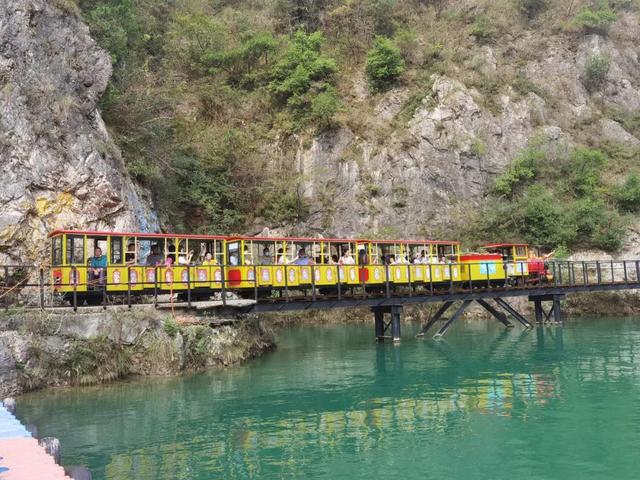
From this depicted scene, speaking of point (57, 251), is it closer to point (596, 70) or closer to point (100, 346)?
point (100, 346)

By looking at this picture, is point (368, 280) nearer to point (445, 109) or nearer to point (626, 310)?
point (626, 310)

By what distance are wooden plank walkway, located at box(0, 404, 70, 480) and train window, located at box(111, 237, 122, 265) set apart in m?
10.9

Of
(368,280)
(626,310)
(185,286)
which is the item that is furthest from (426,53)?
(185,286)

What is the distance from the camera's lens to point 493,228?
38812mm

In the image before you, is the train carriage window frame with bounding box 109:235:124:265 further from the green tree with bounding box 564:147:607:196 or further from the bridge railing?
the green tree with bounding box 564:147:607:196

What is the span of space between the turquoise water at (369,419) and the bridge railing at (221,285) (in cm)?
285

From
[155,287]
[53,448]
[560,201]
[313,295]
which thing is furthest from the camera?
[560,201]

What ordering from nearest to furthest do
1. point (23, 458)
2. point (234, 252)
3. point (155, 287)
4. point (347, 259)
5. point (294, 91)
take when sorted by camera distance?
point (23, 458)
point (155, 287)
point (234, 252)
point (347, 259)
point (294, 91)

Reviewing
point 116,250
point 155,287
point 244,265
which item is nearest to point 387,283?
point 244,265

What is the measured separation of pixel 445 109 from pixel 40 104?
94.5ft

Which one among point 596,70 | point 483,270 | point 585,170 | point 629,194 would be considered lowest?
point 483,270

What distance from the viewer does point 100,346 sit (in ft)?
54.0

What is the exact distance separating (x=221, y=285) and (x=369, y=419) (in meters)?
8.95

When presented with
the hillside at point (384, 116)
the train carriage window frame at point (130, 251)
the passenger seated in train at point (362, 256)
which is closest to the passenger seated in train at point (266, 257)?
the passenger seated in train at point (362, 256)
